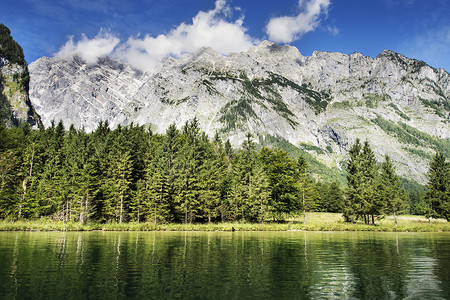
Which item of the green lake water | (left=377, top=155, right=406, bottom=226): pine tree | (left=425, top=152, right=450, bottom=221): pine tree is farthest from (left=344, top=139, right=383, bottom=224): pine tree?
the green lake water

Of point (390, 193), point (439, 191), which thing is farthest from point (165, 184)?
point (439, 191)

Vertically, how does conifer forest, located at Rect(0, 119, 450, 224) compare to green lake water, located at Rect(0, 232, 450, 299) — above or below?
above

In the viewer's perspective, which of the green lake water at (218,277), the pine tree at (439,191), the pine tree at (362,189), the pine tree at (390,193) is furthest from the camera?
the pine tree at (439,191)

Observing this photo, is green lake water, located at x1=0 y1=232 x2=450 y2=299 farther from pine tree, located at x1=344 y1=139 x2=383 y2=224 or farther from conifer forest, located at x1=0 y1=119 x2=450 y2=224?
pine tree, located at x1=344 y1=139 x2=383 y2=224

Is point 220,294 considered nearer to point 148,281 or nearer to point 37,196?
point 148,281

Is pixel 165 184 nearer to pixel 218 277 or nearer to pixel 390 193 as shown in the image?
pixel 218 277

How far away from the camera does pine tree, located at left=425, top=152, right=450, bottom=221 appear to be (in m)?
76.2

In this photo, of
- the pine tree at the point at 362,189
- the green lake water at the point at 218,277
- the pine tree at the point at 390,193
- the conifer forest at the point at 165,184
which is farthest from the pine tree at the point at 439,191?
the green lake water at the point at 218,277

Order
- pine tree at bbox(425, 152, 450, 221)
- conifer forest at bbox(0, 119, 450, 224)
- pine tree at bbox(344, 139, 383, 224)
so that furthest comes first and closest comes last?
pine tree at bbox(425, 152, 450, 221) < pine tree at bbox(344, 139, 383, 224) < conifer forest at bbox(0, 119, 450, 224)

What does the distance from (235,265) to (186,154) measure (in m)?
56.8

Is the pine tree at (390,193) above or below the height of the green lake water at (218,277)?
above

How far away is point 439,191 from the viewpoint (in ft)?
257

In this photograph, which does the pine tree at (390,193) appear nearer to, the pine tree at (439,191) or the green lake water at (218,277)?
the pine tree at (439,191)

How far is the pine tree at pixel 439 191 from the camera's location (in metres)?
76.2
